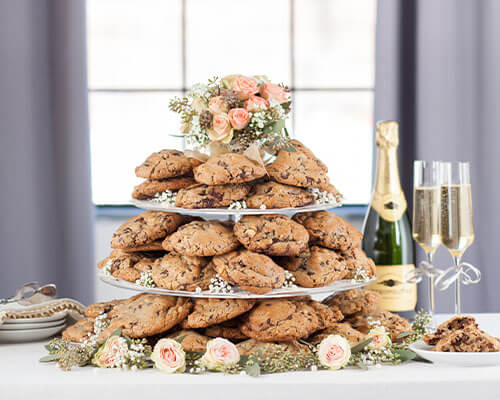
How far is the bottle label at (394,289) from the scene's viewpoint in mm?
1564

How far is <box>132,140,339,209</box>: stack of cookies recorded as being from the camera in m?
1.24

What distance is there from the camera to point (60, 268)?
304 centimetres

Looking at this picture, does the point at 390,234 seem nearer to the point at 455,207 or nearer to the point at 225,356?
the point at 455,207

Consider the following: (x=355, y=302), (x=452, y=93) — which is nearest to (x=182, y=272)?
(x=355, y=302)

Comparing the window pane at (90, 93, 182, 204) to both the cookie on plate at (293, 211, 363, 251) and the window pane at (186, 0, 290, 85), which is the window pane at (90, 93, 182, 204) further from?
the cookie on plate at (293, 211, 363, 251)

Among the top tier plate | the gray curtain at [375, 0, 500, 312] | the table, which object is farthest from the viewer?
the gray curtain at [375, 0, 500, 312]

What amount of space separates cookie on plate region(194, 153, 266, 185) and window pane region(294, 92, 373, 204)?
2001 mm

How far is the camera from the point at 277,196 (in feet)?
4.09

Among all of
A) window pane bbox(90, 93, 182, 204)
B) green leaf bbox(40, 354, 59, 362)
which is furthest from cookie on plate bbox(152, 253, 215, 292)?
window pane bbox(90, 93, 182, 204)

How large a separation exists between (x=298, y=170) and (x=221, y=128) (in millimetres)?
173

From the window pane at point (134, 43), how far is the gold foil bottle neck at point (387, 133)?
1.82m

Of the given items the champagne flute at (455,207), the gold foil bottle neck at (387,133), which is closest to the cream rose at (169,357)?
the champagne flute at (455,207)

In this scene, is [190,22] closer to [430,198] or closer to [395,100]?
[395,100]

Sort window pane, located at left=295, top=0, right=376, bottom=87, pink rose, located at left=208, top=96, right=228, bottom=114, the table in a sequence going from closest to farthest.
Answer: the table → pink rose, located at left=208, top=96, right=228, bottom=114 → window pane, located at left=295, top=0, right=376, bottom=87
